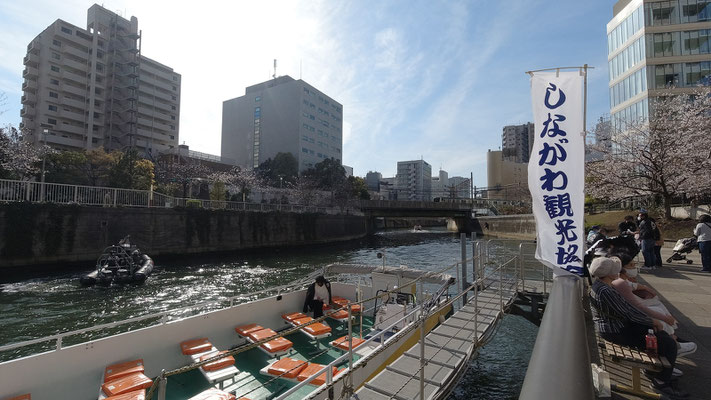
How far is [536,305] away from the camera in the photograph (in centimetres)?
947

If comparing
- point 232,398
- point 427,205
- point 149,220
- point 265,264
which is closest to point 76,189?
point 149,220

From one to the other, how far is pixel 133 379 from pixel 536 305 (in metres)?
9.66

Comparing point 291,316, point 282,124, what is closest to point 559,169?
point 291,316

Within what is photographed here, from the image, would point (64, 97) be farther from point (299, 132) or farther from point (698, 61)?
point (698, 61)

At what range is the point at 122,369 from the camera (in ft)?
19.7

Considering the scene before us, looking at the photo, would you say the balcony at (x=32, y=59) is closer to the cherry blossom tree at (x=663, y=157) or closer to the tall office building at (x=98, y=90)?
the tall office building at (x=98, y=90)

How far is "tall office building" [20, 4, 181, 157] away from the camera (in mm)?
57750

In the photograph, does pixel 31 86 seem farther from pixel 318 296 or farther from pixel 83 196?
pixel 318 296

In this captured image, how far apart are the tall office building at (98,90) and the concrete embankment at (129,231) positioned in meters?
41.9

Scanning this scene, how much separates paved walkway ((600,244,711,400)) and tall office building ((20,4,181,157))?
71335 millimetres

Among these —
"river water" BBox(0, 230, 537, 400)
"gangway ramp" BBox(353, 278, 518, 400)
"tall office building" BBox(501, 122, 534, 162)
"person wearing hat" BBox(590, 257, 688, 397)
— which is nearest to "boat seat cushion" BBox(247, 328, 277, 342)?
"gangway ramp" BBox(353, 278, 518, 400)

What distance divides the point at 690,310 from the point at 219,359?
8.90m

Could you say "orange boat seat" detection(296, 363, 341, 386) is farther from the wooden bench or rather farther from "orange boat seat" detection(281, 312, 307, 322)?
the wooden bench

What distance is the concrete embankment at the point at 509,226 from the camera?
44.0 meters
